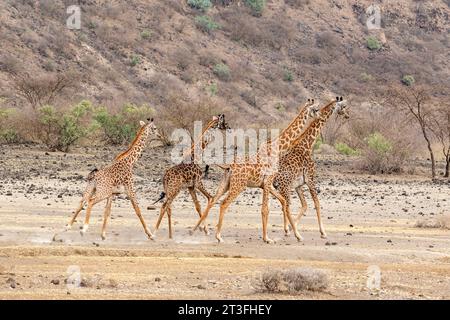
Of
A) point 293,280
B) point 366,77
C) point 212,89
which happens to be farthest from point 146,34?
point 293,280

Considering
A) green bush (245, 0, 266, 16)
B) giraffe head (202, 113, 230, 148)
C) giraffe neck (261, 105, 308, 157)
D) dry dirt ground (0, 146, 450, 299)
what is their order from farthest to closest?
green bush (245, 0, 266, 16)
giraffe head (202, 113, 230, 148)
giraffe neck (261, 105, 308, 157)
dry dirt ground (0, 146, 450, 299)

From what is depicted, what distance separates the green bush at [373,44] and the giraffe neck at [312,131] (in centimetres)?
5861

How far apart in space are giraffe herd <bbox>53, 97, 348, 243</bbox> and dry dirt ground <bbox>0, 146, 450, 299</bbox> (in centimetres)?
47

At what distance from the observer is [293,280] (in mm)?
11055

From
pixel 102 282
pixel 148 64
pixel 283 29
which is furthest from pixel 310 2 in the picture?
pixel 102 282

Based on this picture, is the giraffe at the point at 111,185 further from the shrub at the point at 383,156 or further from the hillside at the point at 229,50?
the hillside at the point at 229,50

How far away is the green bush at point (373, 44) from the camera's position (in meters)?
74.6

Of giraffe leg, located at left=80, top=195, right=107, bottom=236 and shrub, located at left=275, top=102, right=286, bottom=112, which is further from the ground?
shrub, located at left=275, top=102, right=286, bottom=112

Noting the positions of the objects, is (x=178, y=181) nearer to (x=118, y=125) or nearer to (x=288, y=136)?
(x=288, y=136)

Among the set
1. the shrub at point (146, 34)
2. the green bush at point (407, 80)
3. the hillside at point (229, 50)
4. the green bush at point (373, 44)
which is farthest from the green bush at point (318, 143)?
the green bush at point (373, 44)

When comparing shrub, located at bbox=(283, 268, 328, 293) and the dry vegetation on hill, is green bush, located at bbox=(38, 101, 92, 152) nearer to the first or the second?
the dry vegetation on hill

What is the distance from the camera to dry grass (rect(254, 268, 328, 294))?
11.0 metres

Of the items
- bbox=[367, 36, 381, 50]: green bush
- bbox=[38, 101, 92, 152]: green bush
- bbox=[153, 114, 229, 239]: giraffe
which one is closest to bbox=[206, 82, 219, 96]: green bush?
bbox=[367, 36, 381, 50]: green bush

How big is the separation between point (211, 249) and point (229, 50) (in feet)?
180
